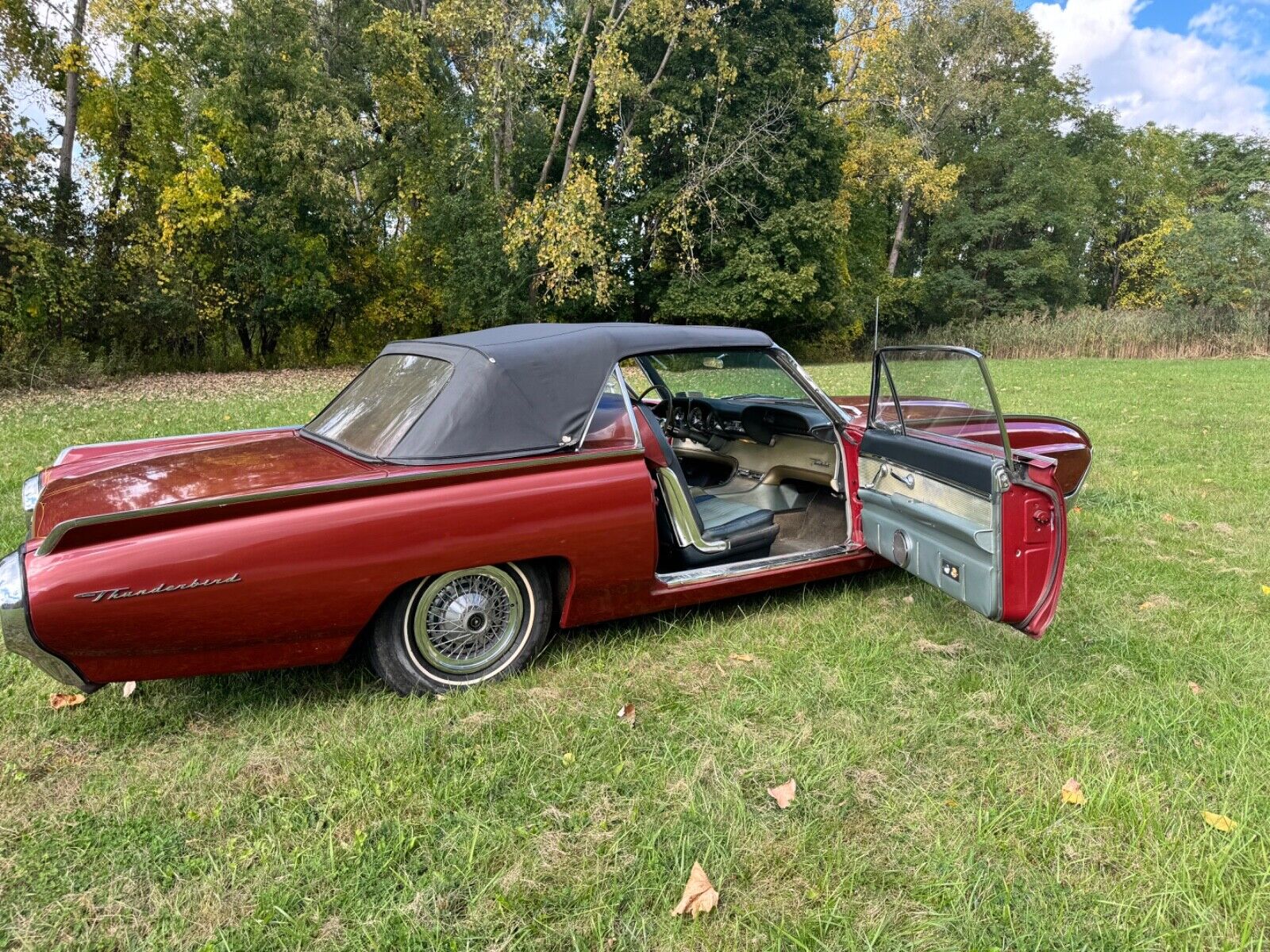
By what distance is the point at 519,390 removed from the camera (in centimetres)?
303

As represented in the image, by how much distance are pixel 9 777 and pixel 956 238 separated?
39.3 m

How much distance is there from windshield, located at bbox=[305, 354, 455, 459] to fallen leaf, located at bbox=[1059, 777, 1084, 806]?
2.61 m

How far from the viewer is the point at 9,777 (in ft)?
7.83

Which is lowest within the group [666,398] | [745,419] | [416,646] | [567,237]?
[416,646]

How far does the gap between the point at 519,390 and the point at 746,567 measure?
134 cm

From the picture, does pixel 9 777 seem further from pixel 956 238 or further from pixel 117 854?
pixel 956 238

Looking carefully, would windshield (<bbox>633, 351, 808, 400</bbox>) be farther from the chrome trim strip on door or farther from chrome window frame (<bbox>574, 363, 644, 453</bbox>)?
the chrome trim strip on door

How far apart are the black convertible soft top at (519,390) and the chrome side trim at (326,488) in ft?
0.23

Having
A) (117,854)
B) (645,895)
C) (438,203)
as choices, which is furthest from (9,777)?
(438,203)

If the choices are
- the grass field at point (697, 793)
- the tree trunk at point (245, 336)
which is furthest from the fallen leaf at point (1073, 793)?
the tree trunk at point (245, 336)

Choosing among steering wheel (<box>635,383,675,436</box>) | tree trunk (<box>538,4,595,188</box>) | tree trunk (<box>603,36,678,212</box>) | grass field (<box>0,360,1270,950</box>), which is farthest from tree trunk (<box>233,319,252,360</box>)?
grass field (<box>0,360,1270,950</box>)

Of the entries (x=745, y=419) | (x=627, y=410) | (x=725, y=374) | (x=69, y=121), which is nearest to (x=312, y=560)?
(x=627, y=410)

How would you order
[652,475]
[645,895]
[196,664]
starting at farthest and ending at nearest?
[652,475]
[196,664]
[645,895]

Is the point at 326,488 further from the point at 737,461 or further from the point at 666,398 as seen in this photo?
the point at 666,398
